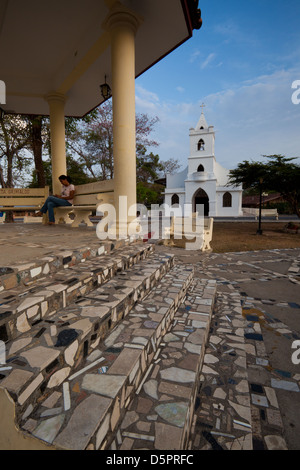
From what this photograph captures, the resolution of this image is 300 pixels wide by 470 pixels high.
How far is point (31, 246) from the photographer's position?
9.18 feet

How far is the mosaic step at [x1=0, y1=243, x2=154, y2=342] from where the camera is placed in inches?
54.5

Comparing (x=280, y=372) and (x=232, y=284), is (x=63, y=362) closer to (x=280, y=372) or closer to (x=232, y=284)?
(x=280, y=372)

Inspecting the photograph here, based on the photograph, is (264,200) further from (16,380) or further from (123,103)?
(16,380)

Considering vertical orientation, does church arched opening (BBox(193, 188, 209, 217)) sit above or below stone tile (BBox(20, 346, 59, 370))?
above

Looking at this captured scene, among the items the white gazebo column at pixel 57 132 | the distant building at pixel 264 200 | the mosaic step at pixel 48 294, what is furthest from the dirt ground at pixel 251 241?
the distant building at pixel 264 200

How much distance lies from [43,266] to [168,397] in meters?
1.45

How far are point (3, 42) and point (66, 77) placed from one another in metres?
1.28

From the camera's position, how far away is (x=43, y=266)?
2043mm

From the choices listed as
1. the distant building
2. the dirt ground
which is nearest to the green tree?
the dirt ground

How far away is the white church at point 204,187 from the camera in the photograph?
27.6 meters

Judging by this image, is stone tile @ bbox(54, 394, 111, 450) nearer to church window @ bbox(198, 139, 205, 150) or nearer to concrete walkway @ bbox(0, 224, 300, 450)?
concrete walkway @ bbox(0, 224, 300, 450)

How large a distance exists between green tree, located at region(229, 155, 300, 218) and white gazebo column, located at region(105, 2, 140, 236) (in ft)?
34.8

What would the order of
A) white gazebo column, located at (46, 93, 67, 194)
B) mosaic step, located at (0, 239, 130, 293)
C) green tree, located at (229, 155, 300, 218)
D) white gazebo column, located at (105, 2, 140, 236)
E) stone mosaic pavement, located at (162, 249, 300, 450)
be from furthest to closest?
1. green tree, located at (229, 155, 300, 218)
2. white gazebo column, located at (46, 93, 67, 194)
3. white gazebo column, located at (105, 2, 140, 236)
4. mosaic step, located at (0, 239, 130, 293)
5. stone mosaic pavement, located at (162, 249, 300, 450)
